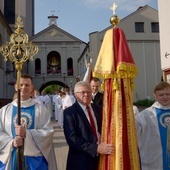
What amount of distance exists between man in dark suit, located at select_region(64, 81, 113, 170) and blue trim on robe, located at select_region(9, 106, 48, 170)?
14.2 inches

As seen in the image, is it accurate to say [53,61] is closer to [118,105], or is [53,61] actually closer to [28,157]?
[28,157]

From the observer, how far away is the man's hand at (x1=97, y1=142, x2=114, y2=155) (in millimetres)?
3330

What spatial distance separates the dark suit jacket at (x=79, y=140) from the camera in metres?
3.40

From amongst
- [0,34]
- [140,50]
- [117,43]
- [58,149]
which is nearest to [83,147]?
[117,43]

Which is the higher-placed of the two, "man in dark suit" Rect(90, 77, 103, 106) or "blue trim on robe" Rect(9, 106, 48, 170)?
"man in dark suit" Rect(90, 77, 103, 106)

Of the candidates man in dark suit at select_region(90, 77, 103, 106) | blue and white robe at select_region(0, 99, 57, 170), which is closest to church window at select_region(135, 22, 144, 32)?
A: man in dark suit at select_region(90, 77, 103, 106)

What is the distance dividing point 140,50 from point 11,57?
23486 millimetres

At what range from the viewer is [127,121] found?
11.1 ft

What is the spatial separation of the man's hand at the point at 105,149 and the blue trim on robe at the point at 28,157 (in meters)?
0.80

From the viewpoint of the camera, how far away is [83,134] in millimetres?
3486

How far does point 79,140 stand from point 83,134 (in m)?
0.10

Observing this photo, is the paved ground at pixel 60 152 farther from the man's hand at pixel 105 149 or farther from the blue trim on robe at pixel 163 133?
the man's hand at pixel 105 149

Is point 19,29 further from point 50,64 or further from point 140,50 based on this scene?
point 50,64

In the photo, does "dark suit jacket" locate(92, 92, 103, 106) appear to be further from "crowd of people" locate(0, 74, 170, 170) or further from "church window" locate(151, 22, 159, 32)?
"church window" locate(151, 22, 159, 32)
